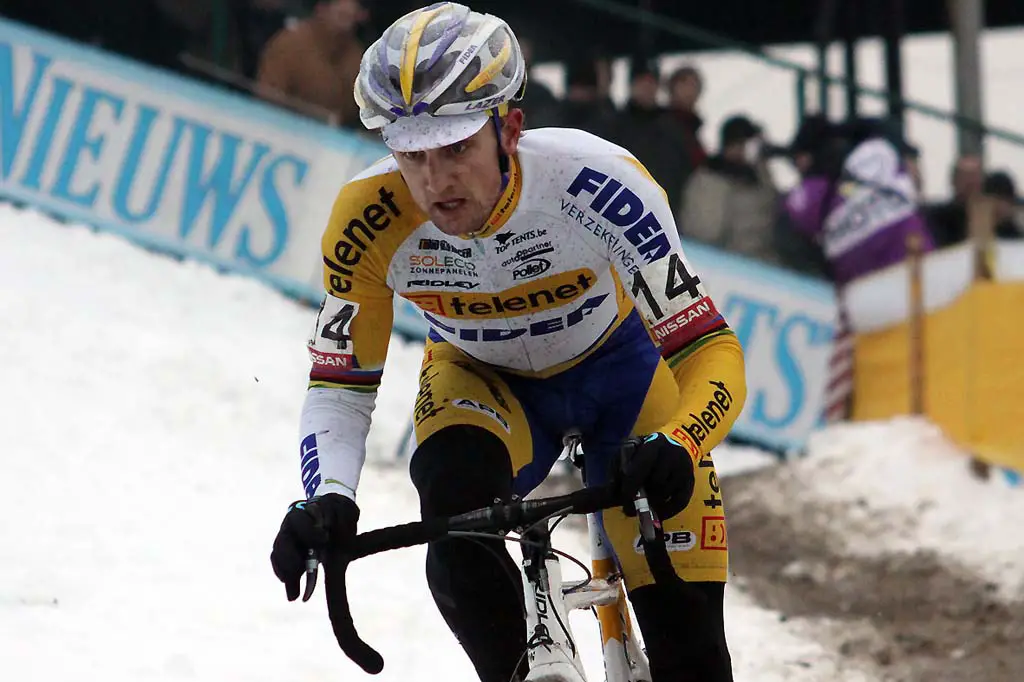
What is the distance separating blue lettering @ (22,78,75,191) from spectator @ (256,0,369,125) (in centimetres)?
134

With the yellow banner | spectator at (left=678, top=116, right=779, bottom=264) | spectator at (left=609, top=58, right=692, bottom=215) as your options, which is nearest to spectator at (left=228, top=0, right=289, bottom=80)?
spectator at (left=609, top=58, right=692, bottom=215)

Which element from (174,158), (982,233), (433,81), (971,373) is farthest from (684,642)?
(174,158)

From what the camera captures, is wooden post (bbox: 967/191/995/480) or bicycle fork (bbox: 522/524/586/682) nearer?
bicycle fork (bbox: 522/524/586/682)

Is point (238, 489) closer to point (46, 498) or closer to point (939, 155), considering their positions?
point (46, 498)

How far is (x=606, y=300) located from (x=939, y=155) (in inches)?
255

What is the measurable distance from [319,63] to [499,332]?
6461 mm

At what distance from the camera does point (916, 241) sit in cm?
959

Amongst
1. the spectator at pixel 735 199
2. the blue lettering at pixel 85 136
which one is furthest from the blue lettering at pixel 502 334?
the blue lettering at pixel 85 136

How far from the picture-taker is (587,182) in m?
3.70

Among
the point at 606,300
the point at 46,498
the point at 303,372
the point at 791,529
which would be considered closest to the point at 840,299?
the point at 791,529

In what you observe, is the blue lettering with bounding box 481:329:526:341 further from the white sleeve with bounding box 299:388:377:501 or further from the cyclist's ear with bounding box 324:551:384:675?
the cyclist's ear with bounding box 324:551:384:675

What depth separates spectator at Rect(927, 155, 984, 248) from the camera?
9.57 m

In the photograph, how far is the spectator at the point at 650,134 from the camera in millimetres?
9359

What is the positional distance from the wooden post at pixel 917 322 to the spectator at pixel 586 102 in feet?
7.03
